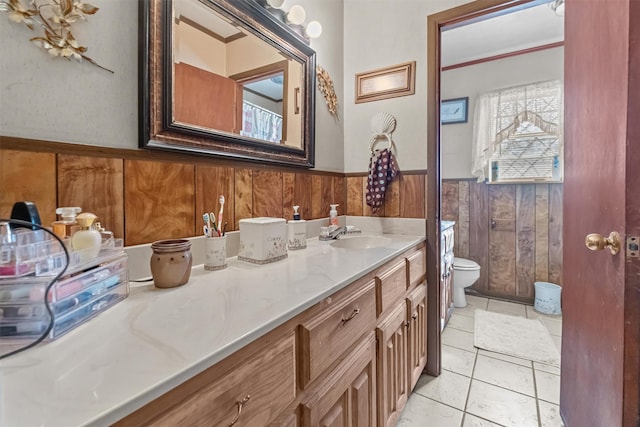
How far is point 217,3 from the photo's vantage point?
3.36ft

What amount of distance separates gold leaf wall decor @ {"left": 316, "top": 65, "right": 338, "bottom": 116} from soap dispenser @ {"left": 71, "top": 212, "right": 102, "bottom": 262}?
1336mm

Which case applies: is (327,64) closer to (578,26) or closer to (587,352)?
(578,26)

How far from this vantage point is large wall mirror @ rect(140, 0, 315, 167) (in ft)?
2.79

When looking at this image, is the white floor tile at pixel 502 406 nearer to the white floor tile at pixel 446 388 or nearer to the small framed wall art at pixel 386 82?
the white floor tile at pixel 446 388

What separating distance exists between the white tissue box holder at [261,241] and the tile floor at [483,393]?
3.50 ft

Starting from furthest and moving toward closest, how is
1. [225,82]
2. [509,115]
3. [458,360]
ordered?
1. [509,115]
2. [458,360]
3. [225,82]

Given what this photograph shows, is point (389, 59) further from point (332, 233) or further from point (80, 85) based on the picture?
point (80, 85)

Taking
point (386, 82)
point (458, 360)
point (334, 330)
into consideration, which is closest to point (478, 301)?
point (458, 360)

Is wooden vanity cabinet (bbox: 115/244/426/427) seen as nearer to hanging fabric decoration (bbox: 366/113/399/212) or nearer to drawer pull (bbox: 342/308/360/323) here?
drawer pull (bbox: 342/308/360/323)

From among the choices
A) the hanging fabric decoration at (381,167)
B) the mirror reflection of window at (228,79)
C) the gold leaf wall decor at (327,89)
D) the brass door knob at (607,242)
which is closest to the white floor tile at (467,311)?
the hanging fabric decoration at (381,167)

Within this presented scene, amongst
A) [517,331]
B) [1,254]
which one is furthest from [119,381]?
[517,331]

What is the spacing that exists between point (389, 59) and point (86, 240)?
1.73 metres

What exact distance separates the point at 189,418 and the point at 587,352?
139 centimetres

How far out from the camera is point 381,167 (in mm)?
1667
